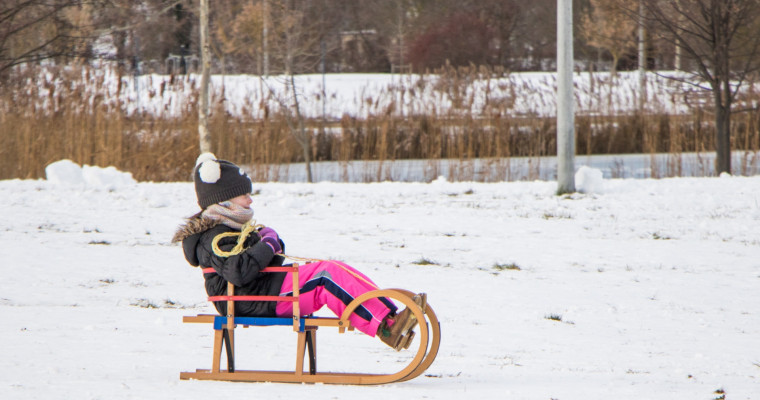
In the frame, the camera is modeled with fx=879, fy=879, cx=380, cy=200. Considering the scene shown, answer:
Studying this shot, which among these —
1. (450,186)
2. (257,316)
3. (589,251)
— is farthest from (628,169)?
(257,316)

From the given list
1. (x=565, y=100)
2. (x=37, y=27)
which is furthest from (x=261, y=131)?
(x=565, y=100)

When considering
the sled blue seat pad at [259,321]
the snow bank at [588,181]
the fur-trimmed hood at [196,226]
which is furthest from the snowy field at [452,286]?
the fur-trimmed hood at [196,226]

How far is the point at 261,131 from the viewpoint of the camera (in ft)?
47.6

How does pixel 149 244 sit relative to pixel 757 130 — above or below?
below

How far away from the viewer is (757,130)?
1515 cm

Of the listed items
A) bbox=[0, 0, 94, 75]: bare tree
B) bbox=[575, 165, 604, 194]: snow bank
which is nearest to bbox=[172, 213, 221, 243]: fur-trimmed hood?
bbox=[0, 0, 94, 75]: bare tree

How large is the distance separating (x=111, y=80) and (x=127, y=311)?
10737 millimetres

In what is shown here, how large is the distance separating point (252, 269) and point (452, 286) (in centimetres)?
290

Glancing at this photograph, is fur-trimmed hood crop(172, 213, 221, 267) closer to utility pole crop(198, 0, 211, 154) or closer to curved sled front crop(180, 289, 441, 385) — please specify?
curved sled front crop(180, 289, 441, 385)

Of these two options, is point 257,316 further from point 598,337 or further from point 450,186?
point 450,186

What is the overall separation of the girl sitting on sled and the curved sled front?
6cm

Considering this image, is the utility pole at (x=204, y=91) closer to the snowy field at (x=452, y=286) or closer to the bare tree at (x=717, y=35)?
the snowy field at (x=452, y=286)

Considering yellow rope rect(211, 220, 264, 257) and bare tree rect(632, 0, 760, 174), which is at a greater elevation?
bare tree rect(632, 0, 760, 174)

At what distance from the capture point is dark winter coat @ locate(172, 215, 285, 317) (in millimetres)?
3721
